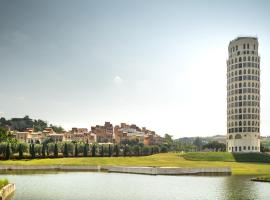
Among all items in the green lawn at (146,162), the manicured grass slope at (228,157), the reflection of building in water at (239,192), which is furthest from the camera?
the manicured grass slope at (228,157)

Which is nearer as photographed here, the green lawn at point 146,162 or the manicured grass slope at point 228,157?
the green lawn at point 146,162

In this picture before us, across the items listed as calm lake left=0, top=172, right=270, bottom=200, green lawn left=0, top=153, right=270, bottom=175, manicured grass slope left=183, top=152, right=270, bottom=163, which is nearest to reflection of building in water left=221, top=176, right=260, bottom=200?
calm lake left=0, top=172, right=270, bottom=200

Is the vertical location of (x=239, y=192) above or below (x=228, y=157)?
below

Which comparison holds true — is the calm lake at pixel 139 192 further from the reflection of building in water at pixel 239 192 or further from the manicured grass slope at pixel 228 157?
the manicured grass slope at pixel 228 157

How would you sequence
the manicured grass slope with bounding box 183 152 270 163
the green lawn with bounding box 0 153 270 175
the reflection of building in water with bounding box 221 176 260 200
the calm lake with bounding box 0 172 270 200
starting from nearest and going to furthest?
the calm lake with bounding box 0 172 270 200, the reflection of building in water with bounding box 221 176 260 200, the green lawn with bounding box 0 153 270 175, the manicured grass slope with bounding box 183 152 270 163

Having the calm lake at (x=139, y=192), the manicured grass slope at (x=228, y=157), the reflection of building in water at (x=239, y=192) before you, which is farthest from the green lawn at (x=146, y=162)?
the calm lake at (x=139, y=192)

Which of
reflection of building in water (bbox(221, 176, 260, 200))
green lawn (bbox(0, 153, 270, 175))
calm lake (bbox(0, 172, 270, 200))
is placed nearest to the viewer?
calm lake (bbox(0, 172, 270, 200))

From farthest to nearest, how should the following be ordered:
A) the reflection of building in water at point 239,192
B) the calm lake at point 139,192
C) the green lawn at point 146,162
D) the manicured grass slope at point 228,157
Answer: the manicured grass slope at point 228,157 < the green lawn at point 146,162 < the reflection of building in water at point 239,192 < the calm lake at point 139,192

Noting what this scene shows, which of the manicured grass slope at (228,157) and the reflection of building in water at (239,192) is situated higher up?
the manicured grass slope at (228,157)

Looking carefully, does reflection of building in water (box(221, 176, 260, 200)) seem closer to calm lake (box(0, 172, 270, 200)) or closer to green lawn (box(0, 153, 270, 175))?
calm lake (box(0, 172, 270, 200))

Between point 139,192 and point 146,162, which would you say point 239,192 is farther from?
point 146,162

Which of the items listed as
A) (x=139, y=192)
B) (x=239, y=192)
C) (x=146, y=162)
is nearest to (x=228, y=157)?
(x=146, y=162)

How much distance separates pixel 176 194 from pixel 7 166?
74.4m

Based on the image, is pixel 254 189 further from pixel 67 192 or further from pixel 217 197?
pixel 67 192
